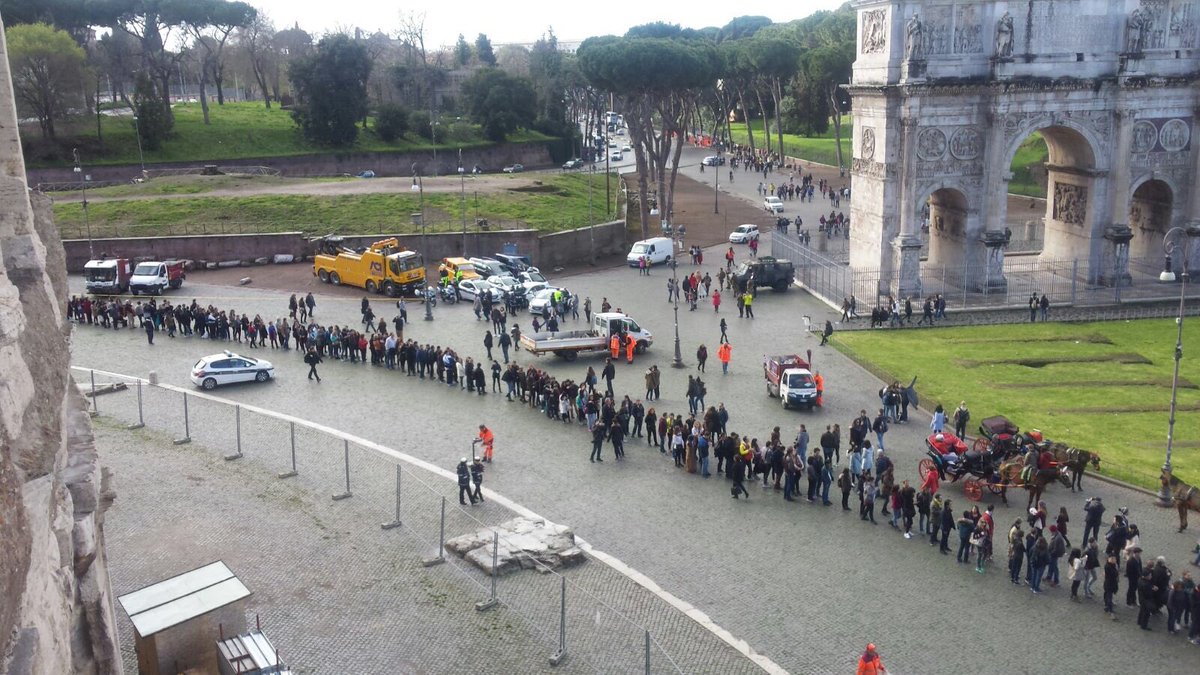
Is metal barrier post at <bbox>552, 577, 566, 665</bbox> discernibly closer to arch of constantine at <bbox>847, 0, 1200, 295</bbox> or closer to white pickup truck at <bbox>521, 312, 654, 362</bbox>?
white pickup truck at <bbox>521, 312, 654, 362</bbox>

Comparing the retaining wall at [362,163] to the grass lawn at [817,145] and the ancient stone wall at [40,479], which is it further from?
the ancient stone wall at [40,479]

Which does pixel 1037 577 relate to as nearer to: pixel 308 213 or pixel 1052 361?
pixel 1052 361

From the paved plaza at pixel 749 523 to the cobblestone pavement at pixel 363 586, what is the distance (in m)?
0.23

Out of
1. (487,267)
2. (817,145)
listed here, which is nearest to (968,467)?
(487,267)

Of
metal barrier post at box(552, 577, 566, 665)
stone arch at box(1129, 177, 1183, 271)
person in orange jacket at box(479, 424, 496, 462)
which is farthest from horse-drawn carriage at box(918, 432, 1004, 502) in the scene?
stone arch at box(1129, 177, 1183, 271)

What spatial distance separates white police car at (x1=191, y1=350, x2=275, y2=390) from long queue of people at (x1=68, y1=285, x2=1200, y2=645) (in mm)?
1442

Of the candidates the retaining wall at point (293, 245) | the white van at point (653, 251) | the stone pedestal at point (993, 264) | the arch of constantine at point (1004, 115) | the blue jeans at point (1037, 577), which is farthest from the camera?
the retaining wall at point (293, 245)

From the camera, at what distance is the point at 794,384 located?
2944 cm

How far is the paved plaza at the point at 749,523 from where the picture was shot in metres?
17.3

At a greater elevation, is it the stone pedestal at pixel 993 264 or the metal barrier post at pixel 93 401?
the stone pedestal at pixel 993 264

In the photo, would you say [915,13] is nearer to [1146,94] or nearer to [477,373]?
[1146,94]

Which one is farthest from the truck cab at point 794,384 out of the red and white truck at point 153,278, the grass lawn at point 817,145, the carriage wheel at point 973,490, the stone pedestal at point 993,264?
the grass lawn at point 817,145

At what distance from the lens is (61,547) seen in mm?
10188

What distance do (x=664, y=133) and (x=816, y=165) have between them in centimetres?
3714
